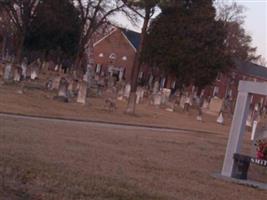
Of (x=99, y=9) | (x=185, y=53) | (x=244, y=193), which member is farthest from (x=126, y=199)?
(x=185, y=53)

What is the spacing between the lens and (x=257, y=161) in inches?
568

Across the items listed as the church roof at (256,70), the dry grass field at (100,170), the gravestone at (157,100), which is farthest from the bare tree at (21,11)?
the church roof at (256,70)

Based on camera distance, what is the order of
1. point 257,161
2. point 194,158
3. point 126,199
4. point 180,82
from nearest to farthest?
point 126,199
point 257,161
point 194,158
point 180,82

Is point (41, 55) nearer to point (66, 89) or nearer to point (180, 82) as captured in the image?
point (180, 82)

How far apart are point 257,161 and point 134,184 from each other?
14.8ft

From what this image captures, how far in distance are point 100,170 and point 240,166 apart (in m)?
4.28

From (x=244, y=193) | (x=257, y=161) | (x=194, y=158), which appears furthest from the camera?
(x=194, y=158)

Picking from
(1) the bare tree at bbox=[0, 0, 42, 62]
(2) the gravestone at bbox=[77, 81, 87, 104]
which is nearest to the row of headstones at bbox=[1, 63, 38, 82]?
(2) the gravestone at bbox=[77, 81, 87, 104]

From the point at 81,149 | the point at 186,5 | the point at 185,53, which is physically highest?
the point at 186,5

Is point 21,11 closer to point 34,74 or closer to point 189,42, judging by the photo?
point 34,74

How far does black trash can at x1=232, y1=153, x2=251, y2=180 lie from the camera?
48.5ft

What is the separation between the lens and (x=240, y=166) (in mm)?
14930

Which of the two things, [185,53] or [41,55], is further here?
[41,55]

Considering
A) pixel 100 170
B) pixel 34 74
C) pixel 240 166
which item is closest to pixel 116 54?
pixel 34 74
